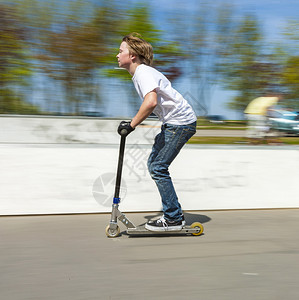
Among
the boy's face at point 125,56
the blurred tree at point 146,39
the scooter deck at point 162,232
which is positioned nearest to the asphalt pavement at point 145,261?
the scooter deck at point 162,232

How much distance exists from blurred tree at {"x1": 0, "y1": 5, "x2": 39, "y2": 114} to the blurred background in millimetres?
11

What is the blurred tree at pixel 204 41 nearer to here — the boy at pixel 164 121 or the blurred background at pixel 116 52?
the blurred background at pixel 116 52

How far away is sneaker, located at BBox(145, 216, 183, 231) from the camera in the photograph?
13.9 feet

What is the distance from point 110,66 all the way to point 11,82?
121 cm

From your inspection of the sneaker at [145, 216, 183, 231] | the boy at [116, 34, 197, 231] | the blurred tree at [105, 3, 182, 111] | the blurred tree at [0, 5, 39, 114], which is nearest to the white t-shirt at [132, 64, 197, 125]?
the boy at [116, 34, 197, 231]

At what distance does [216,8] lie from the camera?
6121 mm

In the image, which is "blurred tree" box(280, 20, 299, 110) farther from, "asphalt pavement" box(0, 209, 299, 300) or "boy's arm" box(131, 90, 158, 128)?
"boy's arm" box(131, 90, 158, 128)

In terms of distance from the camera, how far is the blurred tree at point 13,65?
220 inches

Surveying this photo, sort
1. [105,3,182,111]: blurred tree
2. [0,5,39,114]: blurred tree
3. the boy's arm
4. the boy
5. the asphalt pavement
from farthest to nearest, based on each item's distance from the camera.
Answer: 1. [105,3,182,111]: blurred tree
2. [0,5,39,114]: blurred tree
3. the boy
4. the boy's arm
5. the asphalt pavement

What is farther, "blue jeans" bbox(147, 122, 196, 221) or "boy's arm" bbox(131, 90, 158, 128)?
"blue jeans" bbox(147, 122, 196, 221)

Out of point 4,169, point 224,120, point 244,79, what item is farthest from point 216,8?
point 4,169

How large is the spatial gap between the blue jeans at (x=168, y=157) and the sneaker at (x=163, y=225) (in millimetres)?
43

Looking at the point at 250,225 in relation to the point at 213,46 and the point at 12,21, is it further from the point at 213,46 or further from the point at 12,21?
the point at 12,21

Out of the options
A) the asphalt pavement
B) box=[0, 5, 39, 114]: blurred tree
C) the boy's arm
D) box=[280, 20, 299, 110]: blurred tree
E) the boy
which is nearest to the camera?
the asphalt pavement
